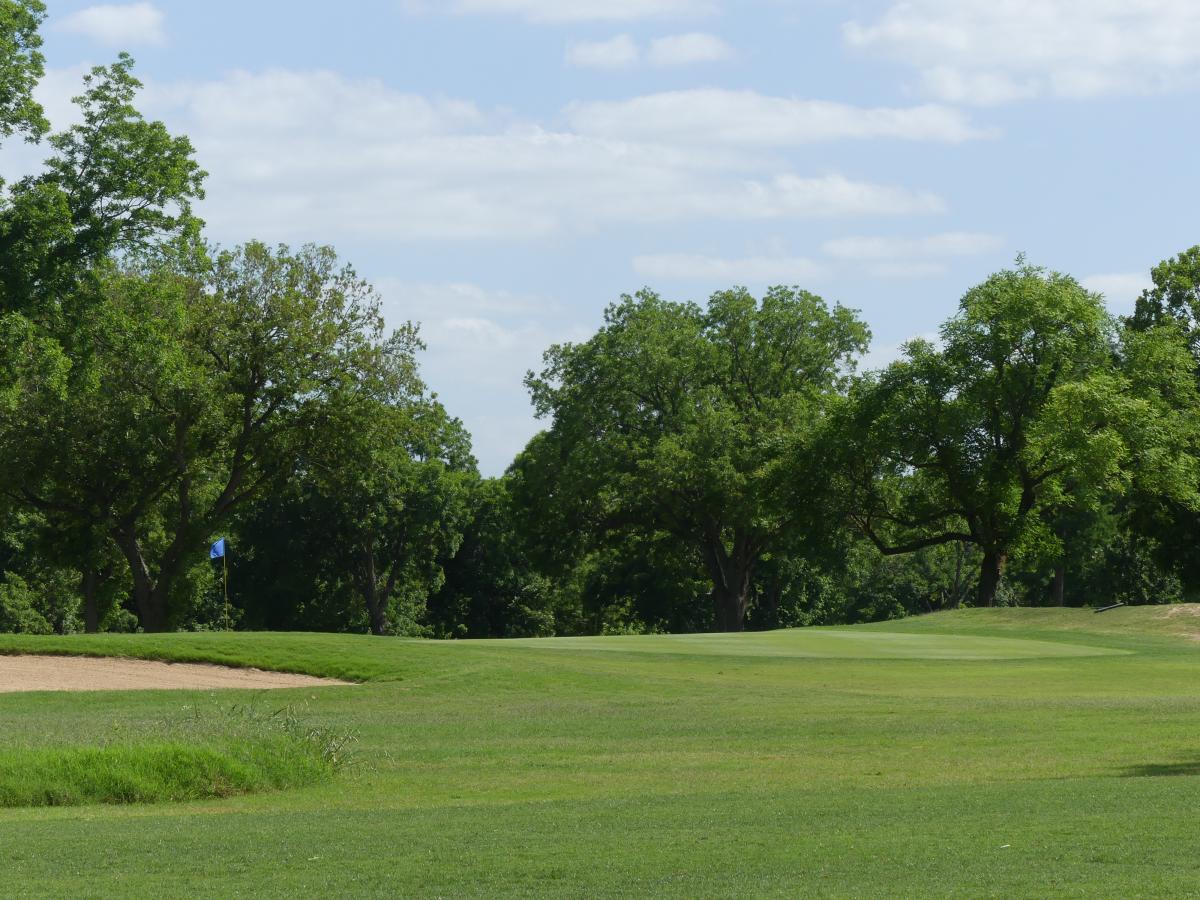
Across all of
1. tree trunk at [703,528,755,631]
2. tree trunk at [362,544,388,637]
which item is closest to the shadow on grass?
tree trunk at [703,528,755,631]

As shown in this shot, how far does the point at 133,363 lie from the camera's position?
159 feet

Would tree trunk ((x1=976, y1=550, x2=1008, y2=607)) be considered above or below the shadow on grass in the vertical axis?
above

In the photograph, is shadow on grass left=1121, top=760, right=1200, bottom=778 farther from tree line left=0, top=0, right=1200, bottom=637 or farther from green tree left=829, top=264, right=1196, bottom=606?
green tree left=829, top=264, right=1196, bottom=606

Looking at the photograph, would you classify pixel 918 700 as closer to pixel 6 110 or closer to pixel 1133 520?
pixel 6 110

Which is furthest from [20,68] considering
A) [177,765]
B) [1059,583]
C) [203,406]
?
[1059,583]

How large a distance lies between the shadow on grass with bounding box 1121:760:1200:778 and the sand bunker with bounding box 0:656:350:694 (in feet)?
50.6

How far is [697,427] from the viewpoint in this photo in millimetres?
65188

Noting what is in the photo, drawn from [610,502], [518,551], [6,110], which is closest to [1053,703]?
[6,110]

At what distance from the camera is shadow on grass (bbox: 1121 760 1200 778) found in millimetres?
16250

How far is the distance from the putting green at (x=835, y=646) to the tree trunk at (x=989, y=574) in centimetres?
1441

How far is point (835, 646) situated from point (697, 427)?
2704 centimetres

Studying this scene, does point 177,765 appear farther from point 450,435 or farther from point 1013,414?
point 450,435

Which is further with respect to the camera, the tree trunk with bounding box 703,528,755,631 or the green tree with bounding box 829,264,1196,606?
the tree trunk with bounding box 703,528,755,631

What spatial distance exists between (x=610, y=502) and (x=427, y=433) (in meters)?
10.5
